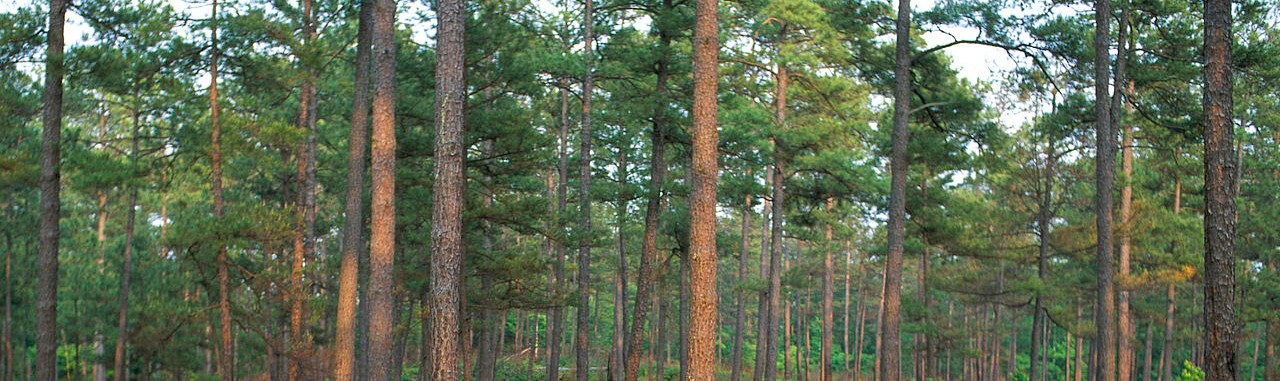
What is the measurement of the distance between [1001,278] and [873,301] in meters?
28.0

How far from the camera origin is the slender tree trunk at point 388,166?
9.27 meters

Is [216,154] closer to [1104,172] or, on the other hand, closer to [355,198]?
[355,198]

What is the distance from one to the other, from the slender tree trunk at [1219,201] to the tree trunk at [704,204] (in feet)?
14.0

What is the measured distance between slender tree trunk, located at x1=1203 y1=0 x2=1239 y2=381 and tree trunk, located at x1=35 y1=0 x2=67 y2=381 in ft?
41.6

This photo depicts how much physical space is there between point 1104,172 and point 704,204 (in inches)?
333

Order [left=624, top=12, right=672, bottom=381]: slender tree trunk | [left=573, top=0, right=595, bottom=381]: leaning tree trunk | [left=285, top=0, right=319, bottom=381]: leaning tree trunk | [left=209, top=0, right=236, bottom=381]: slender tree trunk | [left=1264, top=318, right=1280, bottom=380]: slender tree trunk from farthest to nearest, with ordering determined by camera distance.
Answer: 1. [left=1264, top=318, right=1280, bottom=380]: slender tree trunk
2. [left=573, top=0, right=595, bottom=381]: leaning tree trunk
3. [left=624, top=12, right=672, bottom=381]: slender tree trunk
4. [left=285, top=0, right=319, bottom=381]: leaning tree trunk
5. [left=209, top=0, right=236, bottom=381]: slender tree trunk

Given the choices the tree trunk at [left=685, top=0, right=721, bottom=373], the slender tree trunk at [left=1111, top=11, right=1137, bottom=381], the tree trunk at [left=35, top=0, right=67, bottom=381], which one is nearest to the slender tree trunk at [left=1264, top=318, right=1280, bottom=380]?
the slender tree trunk at [left=1111, top=11, right=1137, bottom=381]

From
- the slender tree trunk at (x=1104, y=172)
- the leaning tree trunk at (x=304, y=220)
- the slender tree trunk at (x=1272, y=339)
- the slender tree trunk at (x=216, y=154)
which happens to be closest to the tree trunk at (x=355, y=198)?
the leaning tree trunk at (x=304, y=220)

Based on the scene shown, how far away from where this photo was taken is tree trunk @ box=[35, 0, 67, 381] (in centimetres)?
1101

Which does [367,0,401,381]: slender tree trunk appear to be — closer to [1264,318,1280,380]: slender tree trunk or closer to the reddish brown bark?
the reddish brown bark

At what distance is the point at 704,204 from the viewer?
827 centimetres

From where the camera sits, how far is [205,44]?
42.8ft

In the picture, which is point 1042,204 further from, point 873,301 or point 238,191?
point 873,301

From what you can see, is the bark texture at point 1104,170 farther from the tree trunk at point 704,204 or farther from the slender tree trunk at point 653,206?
the tree trunk at point 704,204
